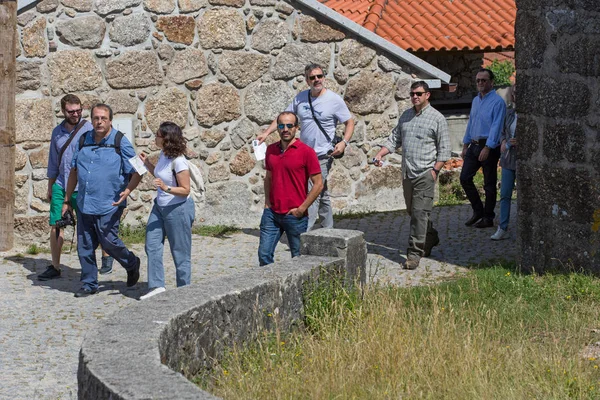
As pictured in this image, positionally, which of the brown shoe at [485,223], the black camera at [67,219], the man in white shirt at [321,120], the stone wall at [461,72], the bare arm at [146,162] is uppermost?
the stone wall at [461,72]

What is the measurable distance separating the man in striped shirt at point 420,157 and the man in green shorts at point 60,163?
105 inches

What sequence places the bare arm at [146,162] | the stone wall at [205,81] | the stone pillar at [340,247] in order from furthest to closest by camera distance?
the stone wall at [205,81] → the bare arm at [146,162] → the stone pillar at [340,247]

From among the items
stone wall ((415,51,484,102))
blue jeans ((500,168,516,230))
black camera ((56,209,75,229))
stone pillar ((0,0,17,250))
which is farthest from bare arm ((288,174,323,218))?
stone wall ((415,51,484,102))

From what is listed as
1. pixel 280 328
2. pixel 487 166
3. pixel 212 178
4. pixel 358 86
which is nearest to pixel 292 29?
pixel 358 86

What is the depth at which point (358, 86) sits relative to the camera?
12.4 m

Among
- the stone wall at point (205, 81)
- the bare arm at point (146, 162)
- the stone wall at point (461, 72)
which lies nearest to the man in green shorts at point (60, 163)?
the bare arm at point (146, 162)

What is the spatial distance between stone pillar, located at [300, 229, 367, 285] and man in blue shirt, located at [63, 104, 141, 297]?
1971mm

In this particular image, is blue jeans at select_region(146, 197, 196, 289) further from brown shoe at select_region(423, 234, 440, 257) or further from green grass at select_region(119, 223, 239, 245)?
green grass at select_region(119, 223, 239, 245)

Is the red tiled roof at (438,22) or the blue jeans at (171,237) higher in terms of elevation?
the red tiled roof at (438,22)

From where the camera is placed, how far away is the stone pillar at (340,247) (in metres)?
7.37

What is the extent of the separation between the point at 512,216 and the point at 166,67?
166 inches

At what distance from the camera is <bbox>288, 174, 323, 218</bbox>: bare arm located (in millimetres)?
8266

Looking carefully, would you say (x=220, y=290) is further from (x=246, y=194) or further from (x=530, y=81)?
(x=246, y=194)

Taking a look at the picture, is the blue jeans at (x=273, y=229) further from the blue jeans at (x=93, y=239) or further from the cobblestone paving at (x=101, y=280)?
the blue jeans at (x=93, y=239)
